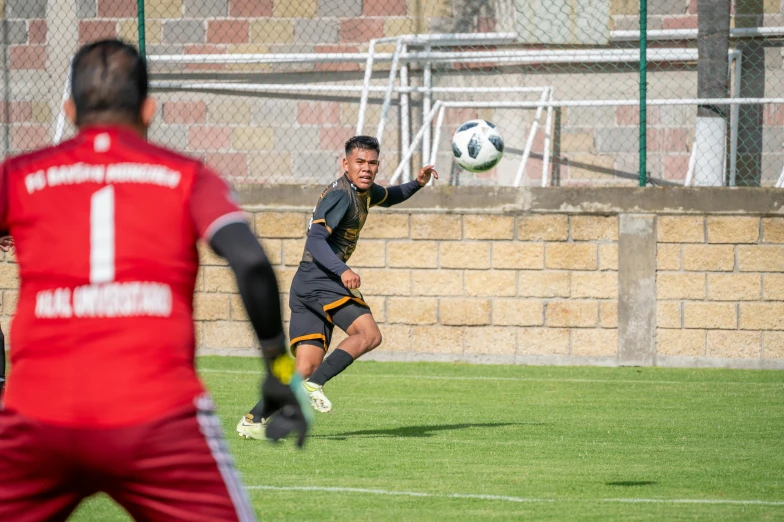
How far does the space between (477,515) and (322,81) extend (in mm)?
10564

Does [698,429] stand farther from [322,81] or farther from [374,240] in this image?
[322,81]

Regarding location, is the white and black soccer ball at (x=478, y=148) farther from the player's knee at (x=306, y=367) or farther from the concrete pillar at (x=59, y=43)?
the concrete pillar at (x=59, y=43)

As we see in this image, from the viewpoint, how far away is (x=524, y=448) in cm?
748

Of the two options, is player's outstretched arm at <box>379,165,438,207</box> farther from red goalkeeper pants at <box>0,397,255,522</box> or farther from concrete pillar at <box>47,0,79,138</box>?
concrete pillar at <box>47,0,79,138</box>

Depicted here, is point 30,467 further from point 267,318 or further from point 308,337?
point 308,337

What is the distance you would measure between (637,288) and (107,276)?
9815 millimetres

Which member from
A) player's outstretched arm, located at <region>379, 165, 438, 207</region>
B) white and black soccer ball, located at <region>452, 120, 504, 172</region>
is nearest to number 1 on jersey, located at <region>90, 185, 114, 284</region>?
player's outstretched arm, located at <region>379, 165, 438, 207</region>

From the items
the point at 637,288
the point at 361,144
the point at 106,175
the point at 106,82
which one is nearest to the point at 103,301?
the point at 106,175

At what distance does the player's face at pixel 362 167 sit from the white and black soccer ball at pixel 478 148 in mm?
2603

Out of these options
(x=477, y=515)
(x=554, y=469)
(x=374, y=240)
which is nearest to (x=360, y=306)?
(x=554, y=469)

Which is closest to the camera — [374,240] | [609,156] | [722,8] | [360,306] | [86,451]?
[86,451]

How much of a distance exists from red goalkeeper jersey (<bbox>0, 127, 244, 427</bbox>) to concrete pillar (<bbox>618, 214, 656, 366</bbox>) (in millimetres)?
9576

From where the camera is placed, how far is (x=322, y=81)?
15.3 m

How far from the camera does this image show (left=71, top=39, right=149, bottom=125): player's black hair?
2936 millimetres
